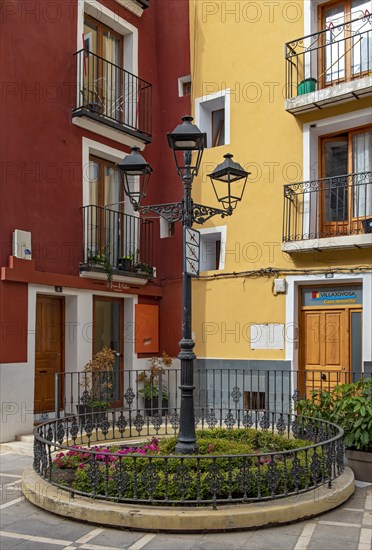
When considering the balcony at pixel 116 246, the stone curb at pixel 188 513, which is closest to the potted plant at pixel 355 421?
the stone curb at pixel 188 513

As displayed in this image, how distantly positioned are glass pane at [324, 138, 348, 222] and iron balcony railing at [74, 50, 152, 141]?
3.80m

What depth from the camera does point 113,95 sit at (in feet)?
40.0

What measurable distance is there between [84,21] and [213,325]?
257 inches

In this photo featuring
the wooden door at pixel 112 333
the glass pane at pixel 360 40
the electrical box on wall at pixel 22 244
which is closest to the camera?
the electrical box on wall at pixel 22 244

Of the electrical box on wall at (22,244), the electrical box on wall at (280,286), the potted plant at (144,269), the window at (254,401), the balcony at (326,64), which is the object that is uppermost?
the balcony at (326,64)

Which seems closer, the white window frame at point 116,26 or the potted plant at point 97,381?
the potted plant at point 97,381

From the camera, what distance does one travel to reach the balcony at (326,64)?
34.0 ft

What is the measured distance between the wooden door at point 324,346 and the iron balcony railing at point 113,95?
511 cm

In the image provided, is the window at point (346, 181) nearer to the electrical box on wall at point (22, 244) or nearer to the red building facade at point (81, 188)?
the red building facade at point (81, 188)

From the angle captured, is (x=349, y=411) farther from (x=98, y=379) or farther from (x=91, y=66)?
(x=91, y=66)

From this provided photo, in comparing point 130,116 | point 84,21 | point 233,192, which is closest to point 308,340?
point 233,192

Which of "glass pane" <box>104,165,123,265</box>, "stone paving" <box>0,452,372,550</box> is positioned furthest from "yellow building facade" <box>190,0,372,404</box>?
"stone paving" <box>0,452,372,550</box>

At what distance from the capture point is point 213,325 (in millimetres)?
11719

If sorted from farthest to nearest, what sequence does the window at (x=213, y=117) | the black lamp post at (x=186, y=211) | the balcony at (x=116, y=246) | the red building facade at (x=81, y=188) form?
1. the window at (x=213, y=117)
2. the balcony at (x=116, y=246)
3. the red building facade at (x=81, y=188)
4. the black lamp post at (x=186, y=211)
